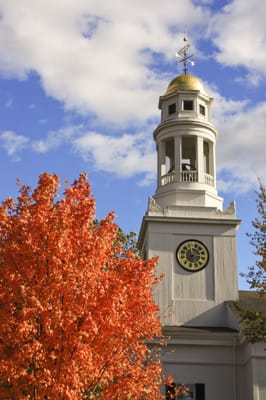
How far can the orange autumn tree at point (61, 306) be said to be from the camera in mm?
16609

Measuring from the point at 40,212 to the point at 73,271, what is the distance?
1.90 meters

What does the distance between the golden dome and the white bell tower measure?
14 centimetres

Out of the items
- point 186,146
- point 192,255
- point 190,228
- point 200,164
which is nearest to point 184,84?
point 186,146

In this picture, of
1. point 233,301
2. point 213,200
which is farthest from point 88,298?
point 213,200

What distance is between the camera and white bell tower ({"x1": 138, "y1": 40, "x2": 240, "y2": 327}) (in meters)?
32.2

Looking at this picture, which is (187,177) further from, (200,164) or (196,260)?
(196,260)

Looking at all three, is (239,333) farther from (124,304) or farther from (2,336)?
(2,336)

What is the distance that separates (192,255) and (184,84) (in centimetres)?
1052

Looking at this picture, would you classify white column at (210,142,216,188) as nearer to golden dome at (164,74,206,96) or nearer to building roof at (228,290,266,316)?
golden dome at (164,74,206,96)

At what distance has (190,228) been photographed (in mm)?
33312

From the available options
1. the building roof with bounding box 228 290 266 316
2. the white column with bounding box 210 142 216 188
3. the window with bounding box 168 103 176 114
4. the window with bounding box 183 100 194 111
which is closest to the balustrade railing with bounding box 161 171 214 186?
the white column with bounding box 210 142 216 188

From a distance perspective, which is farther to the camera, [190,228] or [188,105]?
[188,105]

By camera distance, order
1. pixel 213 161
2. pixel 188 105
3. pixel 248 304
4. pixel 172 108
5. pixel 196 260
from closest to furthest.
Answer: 1. pixel 248 304
2. pixel 196 260
3. pixel 213 161
4. pixel 188 105
5. pixel 172 108

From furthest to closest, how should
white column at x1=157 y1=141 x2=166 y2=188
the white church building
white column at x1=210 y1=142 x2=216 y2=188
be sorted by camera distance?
white column at x1=157 y1=141 x2=166 y2=188
white column at x1=210 y1=142 x2=216 y2=188
the white church building
